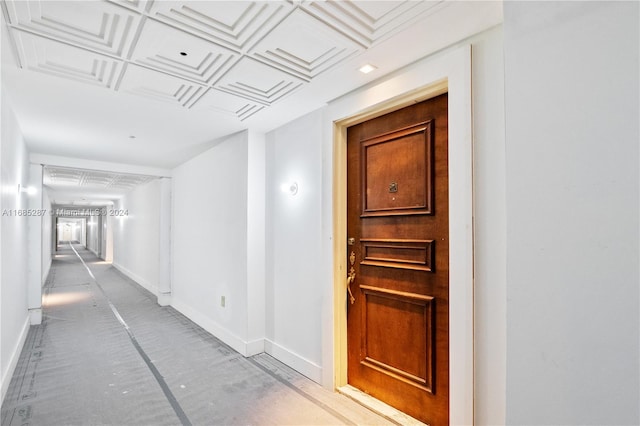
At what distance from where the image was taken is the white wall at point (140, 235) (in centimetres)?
661

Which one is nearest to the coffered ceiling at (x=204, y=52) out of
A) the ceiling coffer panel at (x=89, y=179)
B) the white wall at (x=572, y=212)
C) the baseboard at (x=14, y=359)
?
the white wall at (x=572, y=212)

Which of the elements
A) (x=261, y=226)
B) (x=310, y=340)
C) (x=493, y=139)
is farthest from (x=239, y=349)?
(x=493, y=139)

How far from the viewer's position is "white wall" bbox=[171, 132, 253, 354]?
3496 millimetres

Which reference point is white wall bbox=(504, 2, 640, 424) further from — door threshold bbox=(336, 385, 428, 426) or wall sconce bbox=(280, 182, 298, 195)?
wall sconce bbox=(280, 182, 298, 195)

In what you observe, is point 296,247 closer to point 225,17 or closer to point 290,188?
point 290,188

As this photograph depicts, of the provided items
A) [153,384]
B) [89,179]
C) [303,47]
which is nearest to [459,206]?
[303,47]

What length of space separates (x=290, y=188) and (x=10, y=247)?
2471mm

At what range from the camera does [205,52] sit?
1951mm

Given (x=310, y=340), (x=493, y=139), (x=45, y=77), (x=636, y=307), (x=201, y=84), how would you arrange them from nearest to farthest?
1. (x=636, y=307)
2. (x=493, y=139)
3. (x=45, y=77)
4. (x=201, y=84)
5. (x=310, y=340)

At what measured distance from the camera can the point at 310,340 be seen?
2875 millimetres

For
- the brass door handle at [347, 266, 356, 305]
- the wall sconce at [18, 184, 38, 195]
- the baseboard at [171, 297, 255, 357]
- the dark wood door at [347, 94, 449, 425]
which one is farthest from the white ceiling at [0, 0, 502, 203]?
the baseboard at [171, 297, 255, 357]

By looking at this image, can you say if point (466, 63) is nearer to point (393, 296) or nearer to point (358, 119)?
point (358, 119)

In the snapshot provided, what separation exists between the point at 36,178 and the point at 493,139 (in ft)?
18.1

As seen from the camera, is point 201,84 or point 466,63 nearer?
point 466,63
